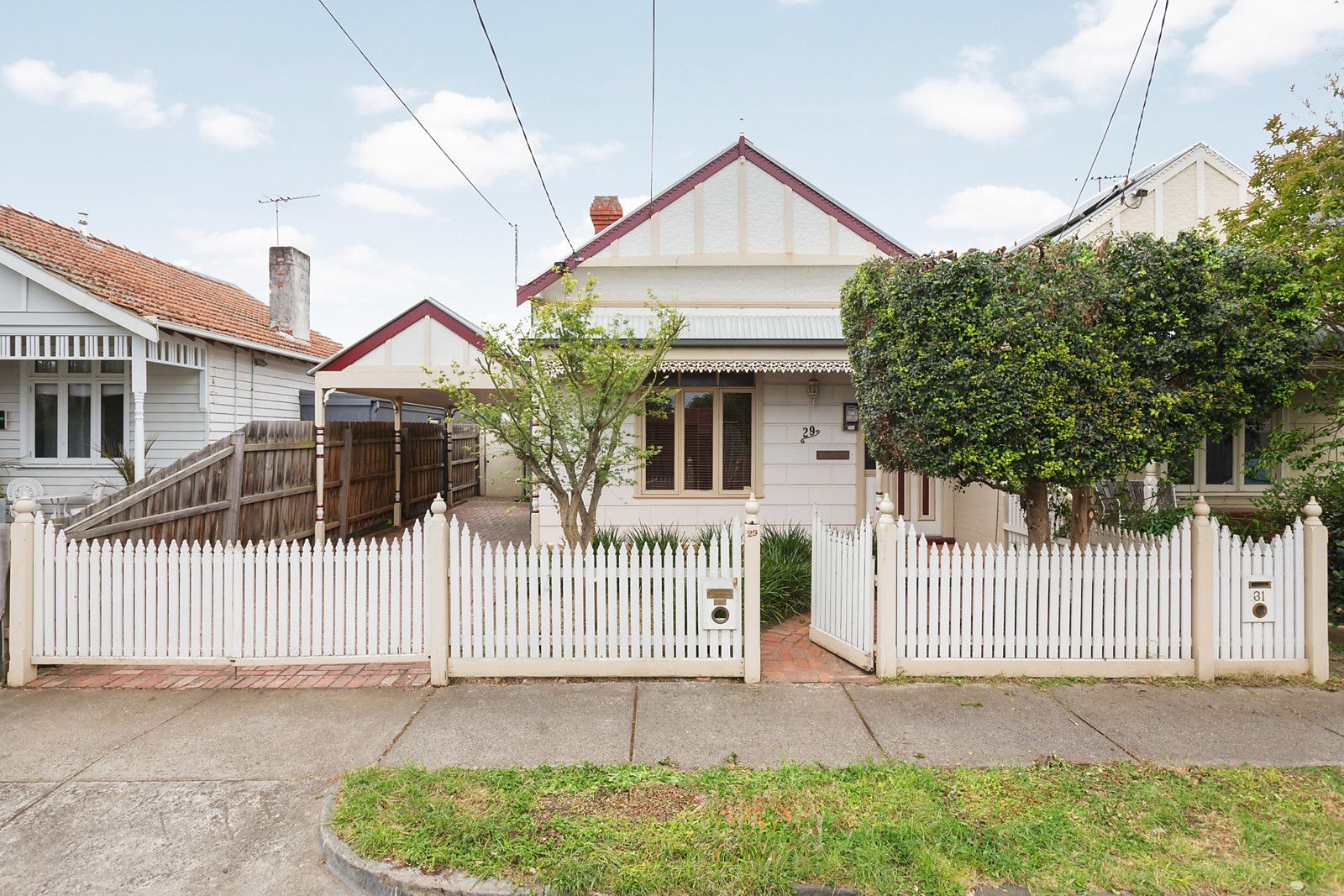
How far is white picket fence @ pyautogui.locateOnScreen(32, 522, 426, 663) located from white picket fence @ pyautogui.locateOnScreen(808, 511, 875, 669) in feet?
11.6

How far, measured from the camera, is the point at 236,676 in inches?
230

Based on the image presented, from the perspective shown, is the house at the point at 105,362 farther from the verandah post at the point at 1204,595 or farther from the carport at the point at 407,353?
the verandah post at the point at 1204,595

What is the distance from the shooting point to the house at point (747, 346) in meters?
10.3

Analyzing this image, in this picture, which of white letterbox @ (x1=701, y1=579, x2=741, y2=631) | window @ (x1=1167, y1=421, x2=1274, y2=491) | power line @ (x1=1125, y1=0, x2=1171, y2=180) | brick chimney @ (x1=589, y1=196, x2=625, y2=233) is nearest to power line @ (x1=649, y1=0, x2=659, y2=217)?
brick chimney @ (x1=589, y1=196, x2=625, y2=233)

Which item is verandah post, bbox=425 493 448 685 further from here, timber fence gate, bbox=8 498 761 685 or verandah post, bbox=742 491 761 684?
verandah post, bbox=742 491 761 684

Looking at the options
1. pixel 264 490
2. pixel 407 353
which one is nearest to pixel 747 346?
pixel 407 353

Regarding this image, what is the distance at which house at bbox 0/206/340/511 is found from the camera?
10.4 m

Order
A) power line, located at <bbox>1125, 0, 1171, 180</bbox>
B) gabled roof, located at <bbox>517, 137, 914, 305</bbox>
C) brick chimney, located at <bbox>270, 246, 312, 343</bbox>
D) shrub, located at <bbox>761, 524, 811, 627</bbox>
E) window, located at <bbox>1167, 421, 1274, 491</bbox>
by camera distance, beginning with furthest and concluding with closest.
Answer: brick chimney, located at <bbox>270, 246, 312, 343</bbox>, gabled roof, located at <bbox>517, 137, 914, 305</bbox>, window, located at <bbox>1167, 421, 1274, 491</bbox>, power line, located at <bbox>1125, 0, 1171, 180</bbox>, shrub, located at <bbox>761, 524, 811, 627</bbox>

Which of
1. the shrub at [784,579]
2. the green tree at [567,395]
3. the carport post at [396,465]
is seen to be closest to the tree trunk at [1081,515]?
the shrub at [784,579]

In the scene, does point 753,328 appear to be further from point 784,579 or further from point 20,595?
point 20,595

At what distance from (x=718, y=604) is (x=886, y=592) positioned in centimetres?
136

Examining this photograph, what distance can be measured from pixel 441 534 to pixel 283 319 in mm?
12819

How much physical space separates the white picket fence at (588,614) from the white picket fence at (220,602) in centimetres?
45

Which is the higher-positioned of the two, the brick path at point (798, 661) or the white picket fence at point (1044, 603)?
the white picket fence at point (1044, 603)
